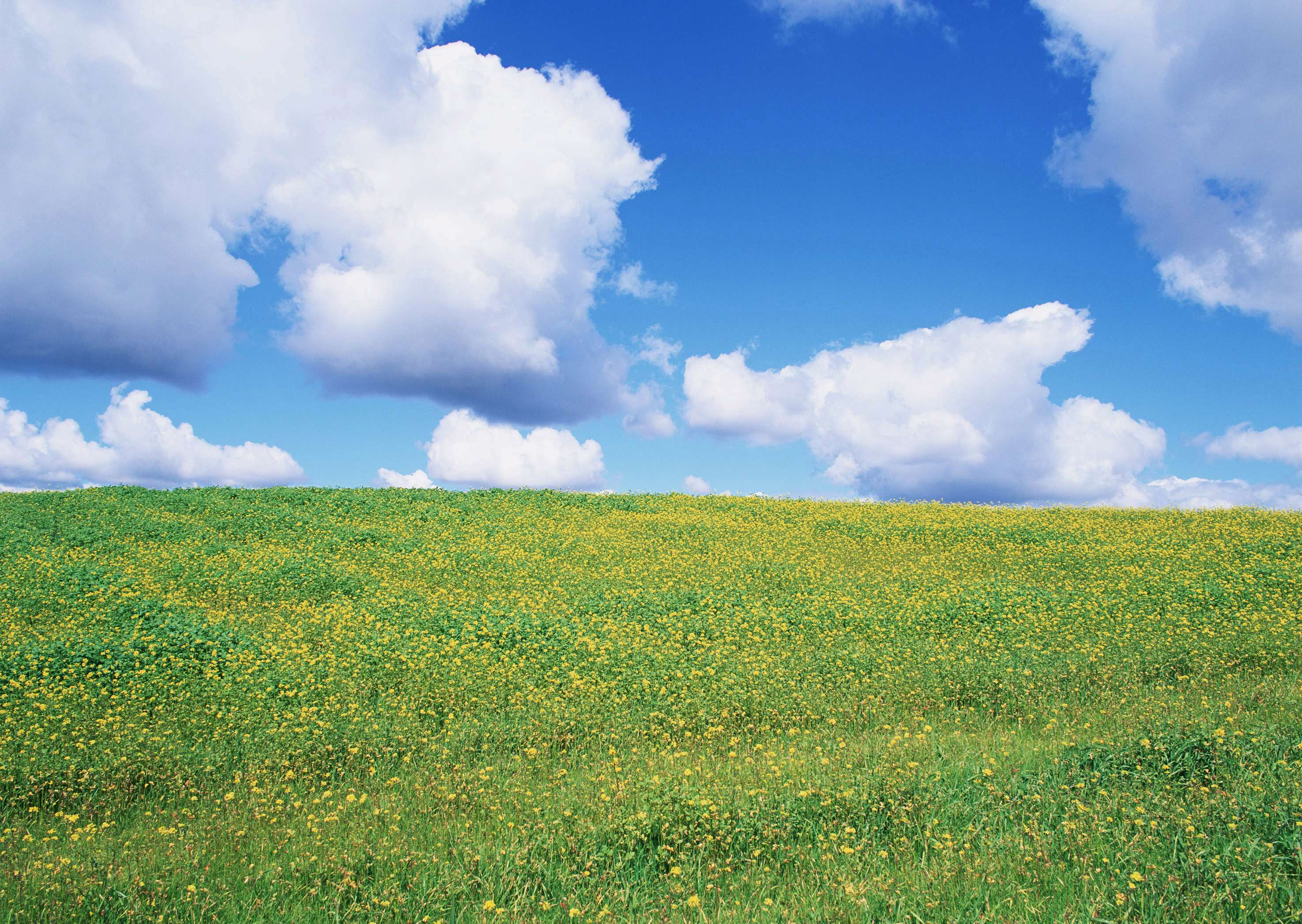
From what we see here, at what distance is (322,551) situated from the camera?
22.7 metres

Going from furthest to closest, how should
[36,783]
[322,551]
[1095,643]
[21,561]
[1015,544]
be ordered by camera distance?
[1015,544]
[322,551]
[21,561]
[1095,643]
[36,783]

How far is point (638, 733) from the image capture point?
10188 mm

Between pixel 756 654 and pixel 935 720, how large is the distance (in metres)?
3.74

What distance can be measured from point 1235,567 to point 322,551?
92.9ft

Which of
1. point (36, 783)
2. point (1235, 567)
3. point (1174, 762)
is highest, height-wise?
point (1235, 567)

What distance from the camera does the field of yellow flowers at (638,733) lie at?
224 inches

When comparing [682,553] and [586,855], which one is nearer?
[586,855]

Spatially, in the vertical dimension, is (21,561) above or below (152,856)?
above

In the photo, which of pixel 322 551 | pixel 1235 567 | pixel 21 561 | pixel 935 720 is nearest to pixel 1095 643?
pixel 935 720

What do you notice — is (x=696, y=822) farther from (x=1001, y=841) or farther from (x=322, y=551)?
(x=322, y=551)

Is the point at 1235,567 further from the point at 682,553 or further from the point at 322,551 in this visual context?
the point at 322,551

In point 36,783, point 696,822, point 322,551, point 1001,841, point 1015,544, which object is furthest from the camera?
point 1015,544

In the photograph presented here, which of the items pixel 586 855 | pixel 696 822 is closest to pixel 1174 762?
pixel 696 822

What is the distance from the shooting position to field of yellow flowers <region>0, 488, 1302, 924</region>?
5680 mm
